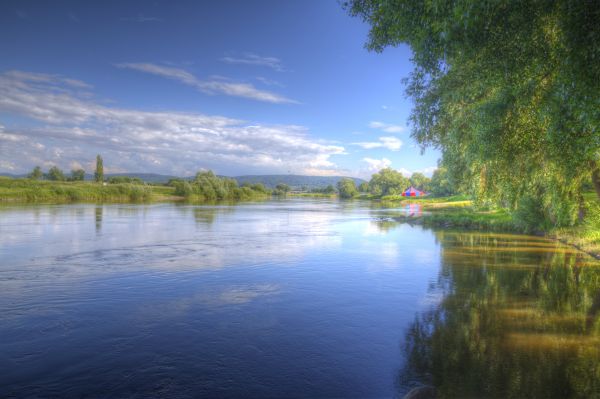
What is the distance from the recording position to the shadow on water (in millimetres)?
7090

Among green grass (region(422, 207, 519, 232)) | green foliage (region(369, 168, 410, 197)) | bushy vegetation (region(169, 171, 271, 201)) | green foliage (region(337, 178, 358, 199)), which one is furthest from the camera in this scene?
green foliage (region(337, 178, 358, 199))

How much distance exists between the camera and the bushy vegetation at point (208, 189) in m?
104

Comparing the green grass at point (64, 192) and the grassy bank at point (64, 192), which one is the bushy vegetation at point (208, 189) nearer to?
the grassy bank at point (64, 192)

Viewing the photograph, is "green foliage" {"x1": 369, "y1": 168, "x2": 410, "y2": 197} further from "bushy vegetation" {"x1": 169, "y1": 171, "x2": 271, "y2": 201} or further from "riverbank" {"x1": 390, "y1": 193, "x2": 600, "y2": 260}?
"riverbank" {"x1": 390, "y1": 193, "x2": 600, "y2": 260}

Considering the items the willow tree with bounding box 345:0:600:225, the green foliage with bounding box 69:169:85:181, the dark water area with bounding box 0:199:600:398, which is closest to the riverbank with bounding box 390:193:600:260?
the dark water area with bounding box 0:199:600:398

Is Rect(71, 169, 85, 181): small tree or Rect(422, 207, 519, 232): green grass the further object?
Rect(71, 169, 85, 181): small tree

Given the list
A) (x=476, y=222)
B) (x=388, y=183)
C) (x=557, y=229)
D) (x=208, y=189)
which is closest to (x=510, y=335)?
(x=557, y=229)

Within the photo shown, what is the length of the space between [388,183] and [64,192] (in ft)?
410

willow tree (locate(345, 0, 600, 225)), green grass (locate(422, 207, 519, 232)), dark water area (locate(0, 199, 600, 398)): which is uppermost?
willow tree (locate(345, 0, 600, 225))

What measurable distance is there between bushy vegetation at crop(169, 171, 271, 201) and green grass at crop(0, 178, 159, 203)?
9.33 meters

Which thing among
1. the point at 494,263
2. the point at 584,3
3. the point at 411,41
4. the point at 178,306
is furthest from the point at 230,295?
the point at 494,263

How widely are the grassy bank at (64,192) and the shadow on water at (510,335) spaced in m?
78.8

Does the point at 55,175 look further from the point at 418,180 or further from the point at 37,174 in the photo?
the point at 418,180

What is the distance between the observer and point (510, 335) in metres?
9.49
